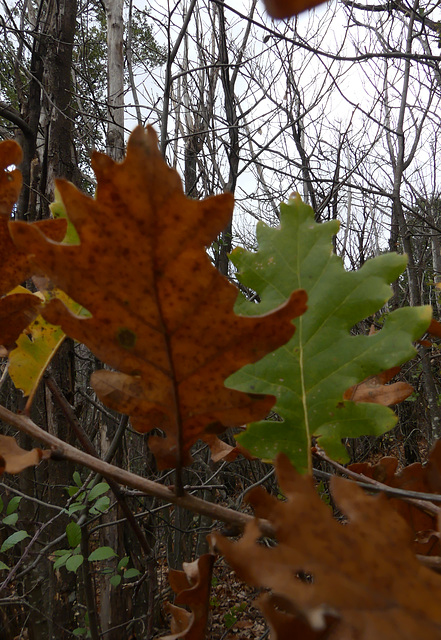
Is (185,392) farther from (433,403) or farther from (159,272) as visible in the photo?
(433,403)

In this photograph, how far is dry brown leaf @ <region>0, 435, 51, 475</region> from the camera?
0.31 m

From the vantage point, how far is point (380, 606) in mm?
198

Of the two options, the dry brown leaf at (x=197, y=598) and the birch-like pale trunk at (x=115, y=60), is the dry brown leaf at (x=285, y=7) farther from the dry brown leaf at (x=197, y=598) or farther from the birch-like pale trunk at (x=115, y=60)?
the birch-like pale trunk at (x=115, y=60)

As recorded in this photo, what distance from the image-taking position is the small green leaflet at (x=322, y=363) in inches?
17.0

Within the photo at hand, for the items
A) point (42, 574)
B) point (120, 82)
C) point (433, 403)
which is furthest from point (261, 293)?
point (120, 82)

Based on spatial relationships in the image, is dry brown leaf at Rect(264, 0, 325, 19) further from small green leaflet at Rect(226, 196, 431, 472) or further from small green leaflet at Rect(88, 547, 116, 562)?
small green leaflet at Rect(88, 547, 116, 562)

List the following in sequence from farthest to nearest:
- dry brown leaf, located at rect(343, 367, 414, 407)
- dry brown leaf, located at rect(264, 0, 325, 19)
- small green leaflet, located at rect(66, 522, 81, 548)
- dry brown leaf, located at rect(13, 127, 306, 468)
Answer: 1. small green leaflet, located at rect(66, 522, 81, 548)
2. dry brown leaf, located at rect(343, 367, 414, 407)
3. dry brown leaf, located at rect(13, 127, 306, 468)
4. dry brown leaf, located at rect(264, 0, 325, 19)

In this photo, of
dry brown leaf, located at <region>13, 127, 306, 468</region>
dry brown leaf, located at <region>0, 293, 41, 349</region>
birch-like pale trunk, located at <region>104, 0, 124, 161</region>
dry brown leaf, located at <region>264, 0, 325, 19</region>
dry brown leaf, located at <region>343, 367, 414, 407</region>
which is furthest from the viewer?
birch-like pale trunk, located at <region>104, 0, 124, 161</region>

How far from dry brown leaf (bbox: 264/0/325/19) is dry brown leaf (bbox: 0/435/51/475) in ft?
0.96

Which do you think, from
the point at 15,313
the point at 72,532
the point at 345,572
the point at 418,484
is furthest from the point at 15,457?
the point at 72,532

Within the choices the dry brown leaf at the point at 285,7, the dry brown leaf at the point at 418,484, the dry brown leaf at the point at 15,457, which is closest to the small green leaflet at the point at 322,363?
the dry brown leaf at the point at 418,484

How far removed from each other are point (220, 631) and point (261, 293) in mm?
4140

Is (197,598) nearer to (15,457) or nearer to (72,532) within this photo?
(15,457)

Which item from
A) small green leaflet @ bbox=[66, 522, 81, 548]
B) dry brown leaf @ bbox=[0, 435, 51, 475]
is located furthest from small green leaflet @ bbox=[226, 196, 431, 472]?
small green leaflet @ bbox=[66, 522, 81, 548]
